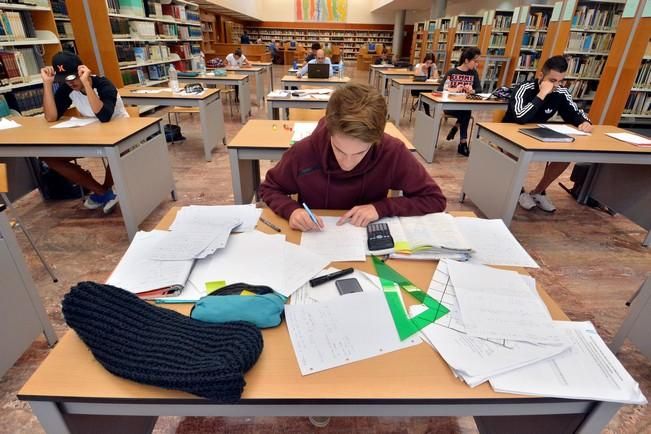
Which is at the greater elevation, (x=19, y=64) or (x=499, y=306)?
(x=19, y=64)

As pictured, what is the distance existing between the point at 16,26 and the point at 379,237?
436cm

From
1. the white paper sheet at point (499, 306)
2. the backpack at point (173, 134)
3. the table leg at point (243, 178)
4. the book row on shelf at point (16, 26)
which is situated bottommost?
the backpack at point (173, 134)

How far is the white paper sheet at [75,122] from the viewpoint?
2414 millimetres

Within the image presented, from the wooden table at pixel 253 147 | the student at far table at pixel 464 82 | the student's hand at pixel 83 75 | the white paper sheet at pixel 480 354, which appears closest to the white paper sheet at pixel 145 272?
the white paper sheet at pixel 480 354

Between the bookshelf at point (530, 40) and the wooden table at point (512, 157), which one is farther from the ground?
the bookshelf at point (530, 40)

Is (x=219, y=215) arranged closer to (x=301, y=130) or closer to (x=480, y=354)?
(x=480, y=354)

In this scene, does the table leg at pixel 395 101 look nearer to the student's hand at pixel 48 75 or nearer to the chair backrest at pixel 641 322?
the student's hand at pixel 48 75

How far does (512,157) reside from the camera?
99.4 inches

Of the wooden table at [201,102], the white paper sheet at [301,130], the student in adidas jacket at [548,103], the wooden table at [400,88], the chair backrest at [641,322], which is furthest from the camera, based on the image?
the wooden table at [400,88]

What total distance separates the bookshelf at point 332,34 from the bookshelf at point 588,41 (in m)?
14.1

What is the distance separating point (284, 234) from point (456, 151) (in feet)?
13.4

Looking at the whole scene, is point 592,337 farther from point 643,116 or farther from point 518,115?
point 643,116

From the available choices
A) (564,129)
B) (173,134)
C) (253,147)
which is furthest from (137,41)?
(564,129)

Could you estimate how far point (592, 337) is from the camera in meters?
0.78
